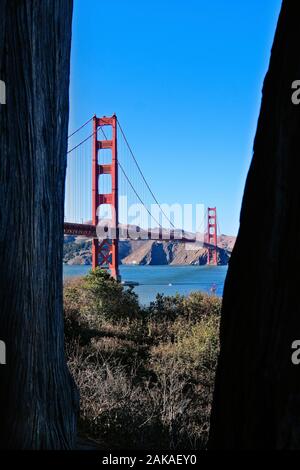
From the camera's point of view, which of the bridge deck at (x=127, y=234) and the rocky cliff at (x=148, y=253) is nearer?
the bridge deck at (x=127, y=234)

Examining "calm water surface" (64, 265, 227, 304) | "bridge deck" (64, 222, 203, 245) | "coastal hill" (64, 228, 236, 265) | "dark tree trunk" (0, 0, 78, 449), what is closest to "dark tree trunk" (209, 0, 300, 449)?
"dark tree trunk" (0, 0, 78, 449)

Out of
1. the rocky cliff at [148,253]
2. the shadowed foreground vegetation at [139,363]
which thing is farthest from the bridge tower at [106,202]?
the rocky cliff at [148,253]

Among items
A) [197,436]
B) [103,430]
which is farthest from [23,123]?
[197,436]

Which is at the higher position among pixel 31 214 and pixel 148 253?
pixel 31 214

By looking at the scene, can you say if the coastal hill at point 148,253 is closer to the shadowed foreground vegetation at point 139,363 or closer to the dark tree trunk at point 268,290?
the shadowed foreground vegetation at point 139,363

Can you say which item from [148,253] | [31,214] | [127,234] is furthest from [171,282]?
[31,214]

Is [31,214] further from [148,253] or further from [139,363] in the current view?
[148,253]
